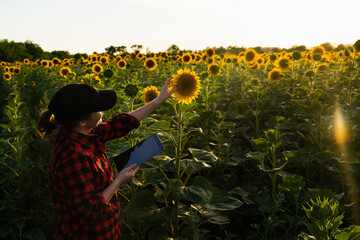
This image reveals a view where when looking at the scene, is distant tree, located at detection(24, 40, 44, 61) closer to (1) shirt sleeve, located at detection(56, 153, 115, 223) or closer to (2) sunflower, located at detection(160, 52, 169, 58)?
(2) sunflower, located at detection(160, 52, 169, 58)

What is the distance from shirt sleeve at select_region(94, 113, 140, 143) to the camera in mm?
2137

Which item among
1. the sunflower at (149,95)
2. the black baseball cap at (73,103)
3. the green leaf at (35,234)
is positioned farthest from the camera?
the sunflower at (149,95)

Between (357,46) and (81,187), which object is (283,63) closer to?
(357,46)

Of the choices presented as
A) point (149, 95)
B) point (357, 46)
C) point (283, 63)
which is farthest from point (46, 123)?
point (283, 63)

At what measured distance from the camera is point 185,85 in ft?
8.79

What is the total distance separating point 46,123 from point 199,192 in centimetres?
112

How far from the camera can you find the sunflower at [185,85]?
2.64m

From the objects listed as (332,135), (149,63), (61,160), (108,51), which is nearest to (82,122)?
(61,160)

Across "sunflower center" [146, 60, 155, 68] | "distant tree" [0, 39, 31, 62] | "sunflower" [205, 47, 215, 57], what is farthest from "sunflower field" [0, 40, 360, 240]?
"distant tree" [0, 39, 31, 62]

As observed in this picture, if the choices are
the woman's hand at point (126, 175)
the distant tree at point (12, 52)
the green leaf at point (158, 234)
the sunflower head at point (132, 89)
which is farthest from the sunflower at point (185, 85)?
the distant tree at point (12, 52)

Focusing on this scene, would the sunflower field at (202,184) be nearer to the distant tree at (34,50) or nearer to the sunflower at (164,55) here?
the sunflower at (164,55)

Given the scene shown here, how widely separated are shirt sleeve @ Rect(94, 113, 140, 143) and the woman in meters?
0.20

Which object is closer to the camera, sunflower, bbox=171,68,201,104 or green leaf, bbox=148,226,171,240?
green leaf, bbox=148,226,171,240

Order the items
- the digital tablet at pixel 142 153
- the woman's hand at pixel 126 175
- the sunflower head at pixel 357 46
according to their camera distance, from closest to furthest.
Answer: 1. the woman's hand at pixel 126 175
2. the digital tablet at pixel 142 153
3. the sunflower head at pixel 357 46
